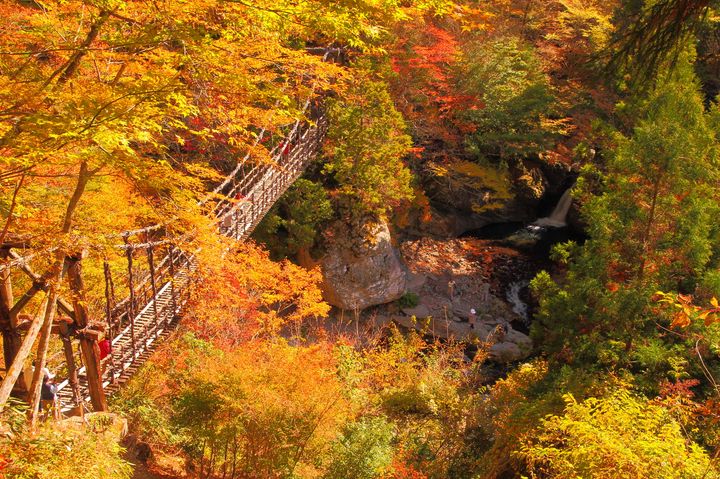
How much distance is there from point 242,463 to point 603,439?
542cm

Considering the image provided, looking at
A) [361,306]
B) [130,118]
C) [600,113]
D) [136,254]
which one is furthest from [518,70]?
[130,118]

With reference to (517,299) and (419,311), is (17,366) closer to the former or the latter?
(419,311)

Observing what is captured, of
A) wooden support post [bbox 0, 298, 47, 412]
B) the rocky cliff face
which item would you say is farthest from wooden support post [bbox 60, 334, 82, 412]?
the rocky cliff face

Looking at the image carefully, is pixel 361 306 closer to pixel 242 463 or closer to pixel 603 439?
pixel 242 463

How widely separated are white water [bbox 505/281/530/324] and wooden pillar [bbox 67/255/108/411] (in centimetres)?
1291

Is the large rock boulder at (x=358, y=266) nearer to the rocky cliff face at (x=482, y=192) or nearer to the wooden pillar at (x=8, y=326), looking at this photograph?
the rocky cliff face at (x=482, y=192)

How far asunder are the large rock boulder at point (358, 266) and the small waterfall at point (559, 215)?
24.7ft

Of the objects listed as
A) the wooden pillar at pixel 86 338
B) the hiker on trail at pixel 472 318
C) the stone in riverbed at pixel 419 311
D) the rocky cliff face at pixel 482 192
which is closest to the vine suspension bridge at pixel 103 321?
the wooden pillar at pixel 86 338

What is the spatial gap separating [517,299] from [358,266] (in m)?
5.56

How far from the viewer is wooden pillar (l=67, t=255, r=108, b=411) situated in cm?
540

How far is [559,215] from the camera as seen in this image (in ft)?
65.7

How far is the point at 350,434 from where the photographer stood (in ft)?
25.4

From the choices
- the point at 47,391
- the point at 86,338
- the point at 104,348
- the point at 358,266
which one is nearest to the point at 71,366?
the point at 86,338

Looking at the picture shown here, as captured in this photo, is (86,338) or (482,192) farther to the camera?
(482,192)
